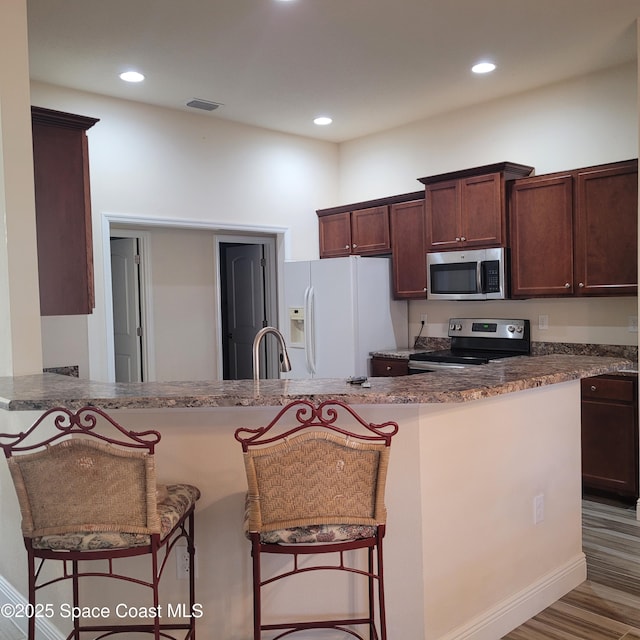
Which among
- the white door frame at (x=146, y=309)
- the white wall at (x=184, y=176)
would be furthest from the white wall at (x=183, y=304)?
the white wall at (x=184, y=176)

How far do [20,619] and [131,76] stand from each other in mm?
3388

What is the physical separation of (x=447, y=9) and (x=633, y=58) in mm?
1573

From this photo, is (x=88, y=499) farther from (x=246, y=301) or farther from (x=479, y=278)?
(x=246, y=301)

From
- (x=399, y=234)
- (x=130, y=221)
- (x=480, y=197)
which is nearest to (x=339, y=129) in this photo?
(x=399, y=234)

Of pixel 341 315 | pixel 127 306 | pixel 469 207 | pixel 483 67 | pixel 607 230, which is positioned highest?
pixel 483 67

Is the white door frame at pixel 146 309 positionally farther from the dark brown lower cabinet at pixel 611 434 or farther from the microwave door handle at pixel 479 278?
the dark brown lower cabinet at pixel 611 434

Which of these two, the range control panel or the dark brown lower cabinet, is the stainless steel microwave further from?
the dark brown lower cabinet

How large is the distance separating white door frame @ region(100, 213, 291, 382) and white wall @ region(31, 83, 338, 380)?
1.2 inches

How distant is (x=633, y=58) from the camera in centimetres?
419

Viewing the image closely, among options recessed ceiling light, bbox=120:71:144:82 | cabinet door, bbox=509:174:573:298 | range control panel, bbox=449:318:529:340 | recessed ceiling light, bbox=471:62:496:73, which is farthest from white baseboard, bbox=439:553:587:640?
recessed ceiling light, bbox=120:71:144:82

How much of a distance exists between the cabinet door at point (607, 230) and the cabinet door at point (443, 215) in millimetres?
942

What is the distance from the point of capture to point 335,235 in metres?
6.00

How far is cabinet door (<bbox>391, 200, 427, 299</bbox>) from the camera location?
5.30 metres

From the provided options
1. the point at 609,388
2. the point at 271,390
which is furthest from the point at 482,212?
the point at 271,390
